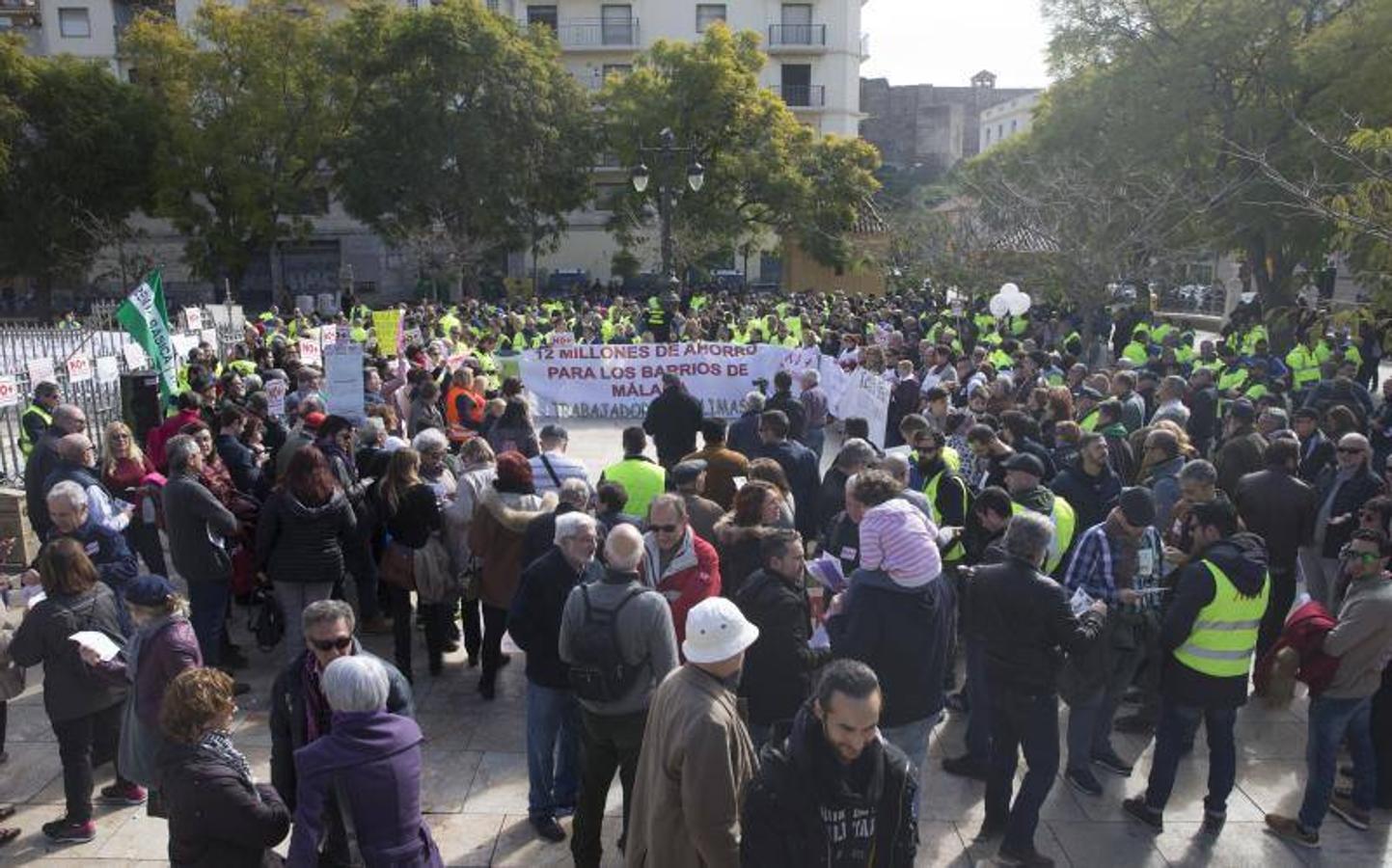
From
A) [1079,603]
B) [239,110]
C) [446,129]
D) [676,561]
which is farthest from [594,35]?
[1079,603]

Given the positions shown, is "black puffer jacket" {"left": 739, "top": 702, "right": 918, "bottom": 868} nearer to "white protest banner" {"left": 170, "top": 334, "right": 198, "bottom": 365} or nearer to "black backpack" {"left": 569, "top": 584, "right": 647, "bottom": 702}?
"black backpack" {"left": 569, "top": 584, "right": 647, "bottom": 702}

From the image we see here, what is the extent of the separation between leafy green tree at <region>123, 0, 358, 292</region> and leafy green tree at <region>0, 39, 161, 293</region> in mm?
1318

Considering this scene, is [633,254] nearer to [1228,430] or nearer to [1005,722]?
[1228,430]

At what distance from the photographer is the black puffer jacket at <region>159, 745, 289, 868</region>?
3203 mm

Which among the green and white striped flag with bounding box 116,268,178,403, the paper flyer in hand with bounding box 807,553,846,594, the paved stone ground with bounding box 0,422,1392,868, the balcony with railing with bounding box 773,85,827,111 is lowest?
the paved stone ground with bounding box 0,422,1392,868

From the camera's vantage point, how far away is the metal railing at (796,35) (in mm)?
48125

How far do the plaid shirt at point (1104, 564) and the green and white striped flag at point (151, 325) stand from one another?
9.74 m

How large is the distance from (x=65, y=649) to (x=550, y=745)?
2286 mm

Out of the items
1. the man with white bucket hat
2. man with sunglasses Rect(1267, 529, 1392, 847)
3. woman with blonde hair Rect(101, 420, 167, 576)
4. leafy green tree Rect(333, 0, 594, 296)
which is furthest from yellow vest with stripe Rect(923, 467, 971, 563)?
leafy green tree Rect(333, 0, 594, 296)

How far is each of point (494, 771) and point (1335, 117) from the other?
20.8m

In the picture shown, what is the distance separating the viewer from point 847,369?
45.3 feet

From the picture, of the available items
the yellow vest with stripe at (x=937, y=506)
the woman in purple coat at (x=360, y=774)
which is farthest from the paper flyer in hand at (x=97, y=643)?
the yellow vest with stripe at (x=937, y=506)

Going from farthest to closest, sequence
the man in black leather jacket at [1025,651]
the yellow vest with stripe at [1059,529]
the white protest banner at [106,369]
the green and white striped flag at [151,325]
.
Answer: the white protest banner at [106,369] < the green and white striped flag at [151,325] < the yellow vest with stripe at [1059,529] < the man in black leather jacket at [1025,651]

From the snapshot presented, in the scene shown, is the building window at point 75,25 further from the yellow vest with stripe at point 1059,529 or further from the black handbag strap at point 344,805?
the black handbag strap at point 344,805
